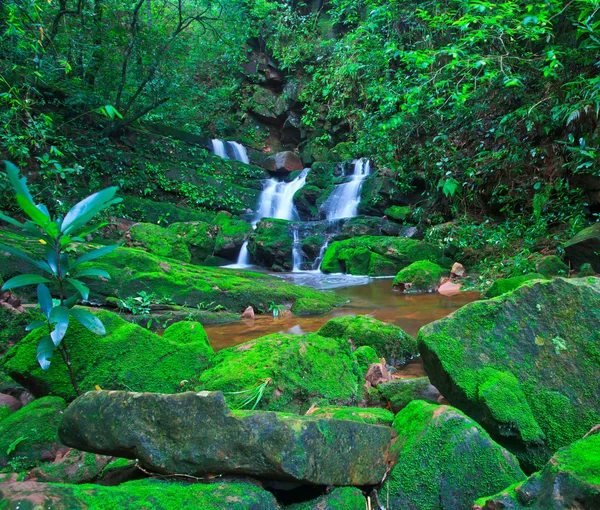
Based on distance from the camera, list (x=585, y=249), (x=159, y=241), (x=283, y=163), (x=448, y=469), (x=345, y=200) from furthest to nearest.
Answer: (x=283, y=163)
(x=345, y=200)
(x=159, y=241)
(x=585, y=249)
(x=448, y=469)

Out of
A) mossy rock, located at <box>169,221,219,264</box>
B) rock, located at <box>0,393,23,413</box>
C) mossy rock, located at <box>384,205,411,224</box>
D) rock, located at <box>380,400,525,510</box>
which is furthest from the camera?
mossy rock, located at <box>384,205,411,224</box>

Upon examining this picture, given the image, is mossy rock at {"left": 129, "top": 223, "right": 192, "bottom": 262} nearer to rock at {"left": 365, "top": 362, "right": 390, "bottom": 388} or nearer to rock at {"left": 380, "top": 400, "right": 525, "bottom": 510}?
rock at {"left": 365, "top": 362, "right": 390, "bottom": 388}

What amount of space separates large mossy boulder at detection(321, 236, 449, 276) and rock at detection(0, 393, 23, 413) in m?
7.68

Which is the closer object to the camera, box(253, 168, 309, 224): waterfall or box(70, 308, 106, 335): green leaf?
box(70, 308, 106, 335): green leaf

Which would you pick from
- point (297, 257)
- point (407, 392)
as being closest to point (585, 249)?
point (407, 392)

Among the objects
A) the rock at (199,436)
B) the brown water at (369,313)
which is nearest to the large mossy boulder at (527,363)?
the rock at (199,436)

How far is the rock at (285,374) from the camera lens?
2395mm

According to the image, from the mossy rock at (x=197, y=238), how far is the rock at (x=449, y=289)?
7.13 m

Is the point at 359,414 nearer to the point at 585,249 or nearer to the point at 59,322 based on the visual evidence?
Result: the point at 59,322

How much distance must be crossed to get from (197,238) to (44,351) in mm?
9608

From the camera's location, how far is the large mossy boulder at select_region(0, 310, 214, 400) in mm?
2438

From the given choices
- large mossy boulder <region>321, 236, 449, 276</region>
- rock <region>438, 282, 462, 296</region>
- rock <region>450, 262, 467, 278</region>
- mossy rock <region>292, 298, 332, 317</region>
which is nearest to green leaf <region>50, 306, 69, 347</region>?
mossy rock <region>292, 298, 332, 317</region>

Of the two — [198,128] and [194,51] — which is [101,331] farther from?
[198,128]

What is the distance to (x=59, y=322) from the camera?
7.04 ft
